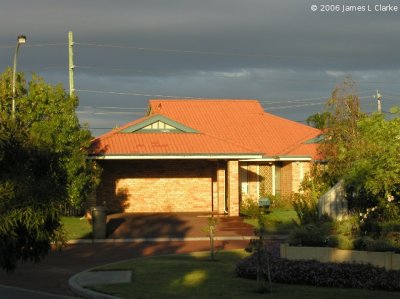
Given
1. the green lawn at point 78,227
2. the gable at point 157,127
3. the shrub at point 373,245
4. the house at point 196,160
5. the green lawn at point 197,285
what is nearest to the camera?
the green lawn at point 197,285

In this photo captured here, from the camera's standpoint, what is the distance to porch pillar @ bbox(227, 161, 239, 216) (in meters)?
34.8

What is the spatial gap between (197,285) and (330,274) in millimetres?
2788

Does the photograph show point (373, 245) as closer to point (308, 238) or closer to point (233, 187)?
point (308, 238)

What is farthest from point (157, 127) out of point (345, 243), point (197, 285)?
point (197, 285)

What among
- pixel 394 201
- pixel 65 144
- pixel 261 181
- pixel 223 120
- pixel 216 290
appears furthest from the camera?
pixel 223 120

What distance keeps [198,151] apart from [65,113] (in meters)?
6.03

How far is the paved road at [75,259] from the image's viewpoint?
709 inches

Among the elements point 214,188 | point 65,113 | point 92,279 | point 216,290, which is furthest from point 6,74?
point 216,290

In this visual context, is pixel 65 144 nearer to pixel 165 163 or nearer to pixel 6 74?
pixel 6 74

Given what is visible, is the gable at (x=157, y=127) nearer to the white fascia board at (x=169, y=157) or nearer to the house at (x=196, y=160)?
the house at (x=196, y=160)

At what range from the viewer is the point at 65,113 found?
32.2 metres

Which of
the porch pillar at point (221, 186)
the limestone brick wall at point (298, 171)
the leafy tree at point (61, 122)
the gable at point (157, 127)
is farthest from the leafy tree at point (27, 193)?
the limestone brick wall at point (298, 171)

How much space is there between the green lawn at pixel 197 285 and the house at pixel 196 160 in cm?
1381

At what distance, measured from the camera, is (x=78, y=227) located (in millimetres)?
30781
